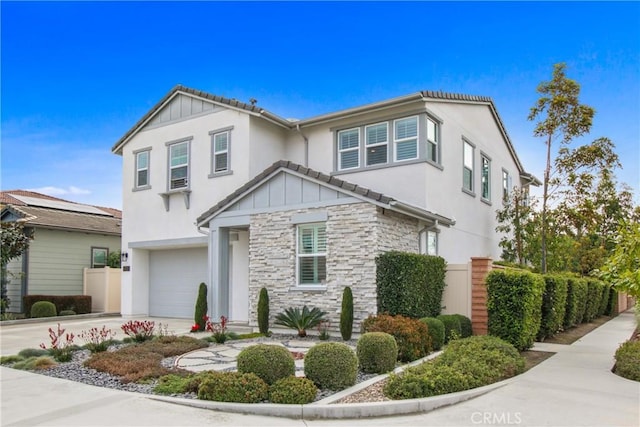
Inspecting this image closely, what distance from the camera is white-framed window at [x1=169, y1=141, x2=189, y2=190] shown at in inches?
747

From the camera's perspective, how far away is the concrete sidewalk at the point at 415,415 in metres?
6.31

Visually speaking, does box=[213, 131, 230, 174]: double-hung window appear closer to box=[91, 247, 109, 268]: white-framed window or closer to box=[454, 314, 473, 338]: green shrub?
box=[454, 314, 473, 338]: green shrub

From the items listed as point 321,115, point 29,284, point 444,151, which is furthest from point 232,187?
point 29,284

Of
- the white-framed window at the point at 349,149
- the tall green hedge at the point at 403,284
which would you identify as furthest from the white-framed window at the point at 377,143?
the tall green hedge at the point at 403,284

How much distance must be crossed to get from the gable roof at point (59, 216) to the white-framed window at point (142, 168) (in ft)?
15.6

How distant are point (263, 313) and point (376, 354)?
18.5ft

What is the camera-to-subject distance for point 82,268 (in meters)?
23.6

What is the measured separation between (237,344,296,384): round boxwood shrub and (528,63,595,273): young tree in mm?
14157

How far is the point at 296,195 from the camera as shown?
13953mm

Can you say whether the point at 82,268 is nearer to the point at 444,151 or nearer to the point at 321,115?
the point at 321,115

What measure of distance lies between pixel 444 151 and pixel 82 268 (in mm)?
16739

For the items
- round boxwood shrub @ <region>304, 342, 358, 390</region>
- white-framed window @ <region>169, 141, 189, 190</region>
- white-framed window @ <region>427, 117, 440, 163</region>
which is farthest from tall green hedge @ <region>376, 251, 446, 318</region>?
white-framed window @ <region>169, 141, 189, 190</region>

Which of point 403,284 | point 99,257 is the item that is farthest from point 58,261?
point 403,284

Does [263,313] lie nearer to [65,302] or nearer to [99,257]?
[65,302]
